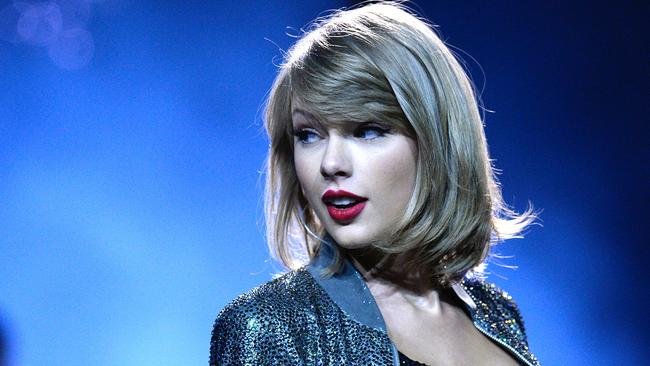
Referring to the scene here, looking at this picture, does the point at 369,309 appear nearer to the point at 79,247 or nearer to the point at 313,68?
the point at 313,68

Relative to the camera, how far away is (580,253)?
2477 mm

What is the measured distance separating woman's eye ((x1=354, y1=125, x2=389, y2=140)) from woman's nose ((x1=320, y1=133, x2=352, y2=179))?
0.08 feet

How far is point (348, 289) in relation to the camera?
4.67 ft

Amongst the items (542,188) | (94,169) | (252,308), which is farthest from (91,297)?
(542,188)

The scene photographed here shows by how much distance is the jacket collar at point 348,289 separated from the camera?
1394 millimetres

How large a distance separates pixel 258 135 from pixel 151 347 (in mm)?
528

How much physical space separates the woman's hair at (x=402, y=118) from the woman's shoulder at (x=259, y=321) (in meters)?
0.09

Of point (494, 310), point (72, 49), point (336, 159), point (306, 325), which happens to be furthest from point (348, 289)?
point (72, 49)

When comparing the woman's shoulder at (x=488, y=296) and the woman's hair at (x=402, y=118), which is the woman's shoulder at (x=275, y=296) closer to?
the woman's hair at (x=402, y=118)

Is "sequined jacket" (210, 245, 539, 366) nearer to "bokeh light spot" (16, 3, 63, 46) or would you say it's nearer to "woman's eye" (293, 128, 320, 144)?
"woman's eye" (293, 128, 320, 144)

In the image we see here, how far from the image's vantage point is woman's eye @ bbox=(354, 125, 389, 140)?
4.47 feet

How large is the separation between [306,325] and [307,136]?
0.91 ft

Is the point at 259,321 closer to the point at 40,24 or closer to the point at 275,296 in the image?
the point at 275,296

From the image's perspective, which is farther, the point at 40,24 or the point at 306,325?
the point at 40,24
